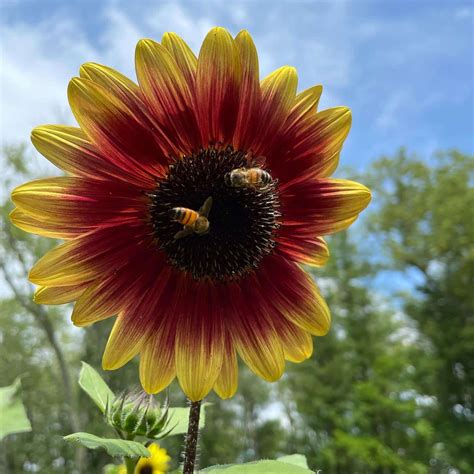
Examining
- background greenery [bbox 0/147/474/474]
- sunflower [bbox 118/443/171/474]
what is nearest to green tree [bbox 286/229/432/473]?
background greenery [bbox 0/147/474/474]

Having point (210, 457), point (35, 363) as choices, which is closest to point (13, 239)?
point (35, 363)

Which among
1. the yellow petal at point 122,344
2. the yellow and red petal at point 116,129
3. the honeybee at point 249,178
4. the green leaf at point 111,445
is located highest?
the yellow and red petal at point 116,129

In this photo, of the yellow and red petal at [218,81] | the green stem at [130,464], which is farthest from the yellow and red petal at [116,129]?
the green stem at [130,464]

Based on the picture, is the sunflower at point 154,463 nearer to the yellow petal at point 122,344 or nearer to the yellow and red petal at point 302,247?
the yellow petal at point 122,344

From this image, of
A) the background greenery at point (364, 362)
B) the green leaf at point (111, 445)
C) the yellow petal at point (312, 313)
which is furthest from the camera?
the background greenery at point (364, 362)

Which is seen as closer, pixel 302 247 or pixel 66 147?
pixel 66 147

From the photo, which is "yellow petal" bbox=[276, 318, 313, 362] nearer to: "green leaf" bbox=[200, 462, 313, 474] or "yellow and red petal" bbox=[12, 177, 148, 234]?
"green leaf" bbox=[200, 462, 313, 474]

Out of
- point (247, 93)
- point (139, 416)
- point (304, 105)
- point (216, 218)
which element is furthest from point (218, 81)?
point (139, 416)

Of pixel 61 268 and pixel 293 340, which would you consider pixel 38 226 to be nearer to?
pixel 61 268
